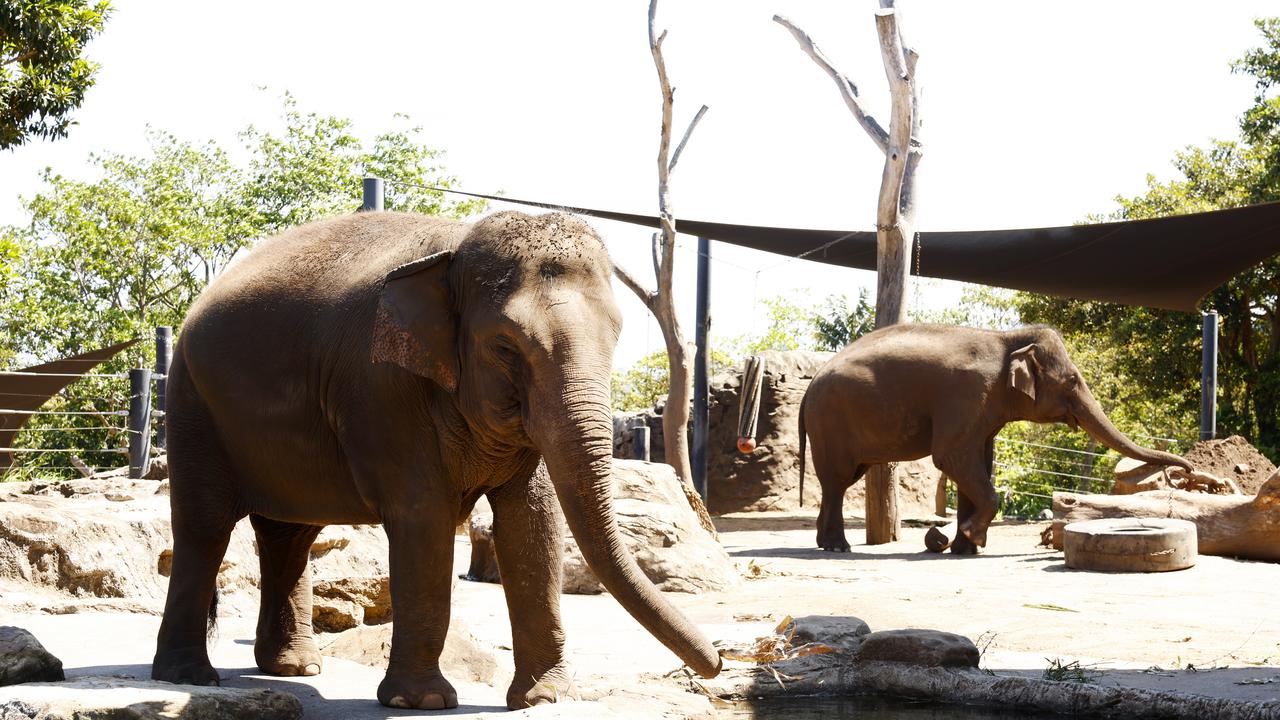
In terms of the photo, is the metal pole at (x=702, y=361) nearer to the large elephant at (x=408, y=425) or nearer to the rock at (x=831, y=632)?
the rock at (x=831, y=632)

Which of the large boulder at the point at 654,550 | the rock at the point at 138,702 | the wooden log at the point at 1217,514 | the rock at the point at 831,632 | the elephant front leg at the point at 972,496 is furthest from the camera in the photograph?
the elephant front leg at the point at 972,496

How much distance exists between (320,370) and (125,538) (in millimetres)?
2738

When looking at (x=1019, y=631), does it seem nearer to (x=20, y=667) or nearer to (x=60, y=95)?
(x=20, y=667)

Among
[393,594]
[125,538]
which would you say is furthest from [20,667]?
[125,538]

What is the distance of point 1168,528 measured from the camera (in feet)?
31.9

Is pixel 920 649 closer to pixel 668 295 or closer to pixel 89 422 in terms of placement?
pixel 668 295

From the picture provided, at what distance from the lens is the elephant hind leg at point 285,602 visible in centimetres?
522

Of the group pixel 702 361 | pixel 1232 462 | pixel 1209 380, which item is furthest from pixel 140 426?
pixel 1209 380

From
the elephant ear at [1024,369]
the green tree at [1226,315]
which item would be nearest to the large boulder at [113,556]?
the elephant ear at [1024,369]

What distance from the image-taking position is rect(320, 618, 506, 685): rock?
18.1ft

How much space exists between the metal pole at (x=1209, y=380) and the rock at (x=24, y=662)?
14377 mm

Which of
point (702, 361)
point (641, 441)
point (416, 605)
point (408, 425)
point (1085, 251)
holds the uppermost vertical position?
point (1085, 251)

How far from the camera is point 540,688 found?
450 cm

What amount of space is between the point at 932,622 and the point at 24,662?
479 cm
